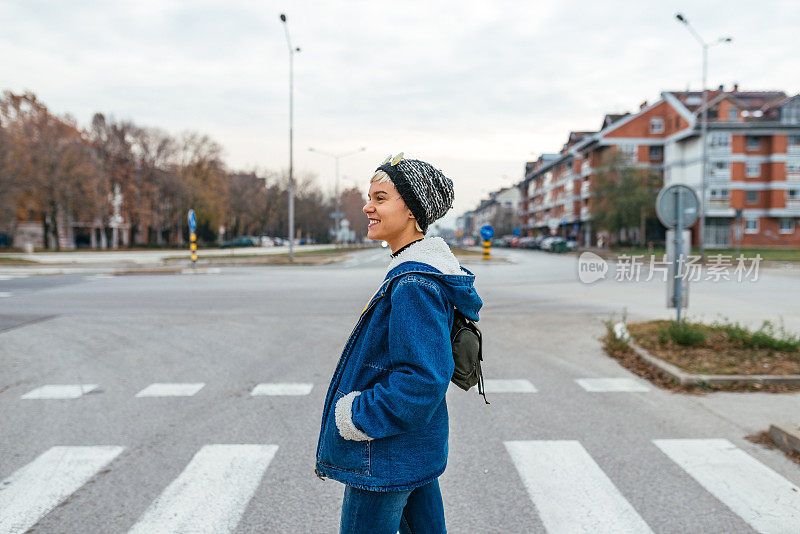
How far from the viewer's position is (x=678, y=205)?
8.56 m

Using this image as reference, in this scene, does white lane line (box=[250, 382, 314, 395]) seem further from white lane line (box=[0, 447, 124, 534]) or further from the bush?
the bush

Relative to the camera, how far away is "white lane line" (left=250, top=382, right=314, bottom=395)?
5992 mm

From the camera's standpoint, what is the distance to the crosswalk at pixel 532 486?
321 centimetres

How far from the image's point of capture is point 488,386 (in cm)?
621

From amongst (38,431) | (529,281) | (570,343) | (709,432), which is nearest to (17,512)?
(38,431)

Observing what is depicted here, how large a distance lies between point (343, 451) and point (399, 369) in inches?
13.7

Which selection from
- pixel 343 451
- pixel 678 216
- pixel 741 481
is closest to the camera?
pixel 343 451

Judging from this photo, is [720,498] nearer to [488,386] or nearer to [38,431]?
[488,386]

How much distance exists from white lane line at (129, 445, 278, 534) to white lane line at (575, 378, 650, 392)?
3.51 meters

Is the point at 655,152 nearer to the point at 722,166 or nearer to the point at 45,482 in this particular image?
the point at 722,166

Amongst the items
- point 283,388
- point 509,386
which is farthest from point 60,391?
point 509,386

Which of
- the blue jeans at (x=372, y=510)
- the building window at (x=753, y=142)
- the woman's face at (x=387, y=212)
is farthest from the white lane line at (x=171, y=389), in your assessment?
the building window at (x=753, y=142)

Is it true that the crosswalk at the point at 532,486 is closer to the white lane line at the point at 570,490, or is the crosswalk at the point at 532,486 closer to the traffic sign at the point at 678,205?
the white lane line at the point at 570,490

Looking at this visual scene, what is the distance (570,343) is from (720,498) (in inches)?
209
